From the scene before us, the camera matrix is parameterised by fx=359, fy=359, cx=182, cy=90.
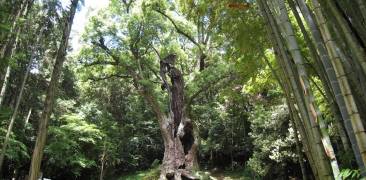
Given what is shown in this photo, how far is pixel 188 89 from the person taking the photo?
10953 mm

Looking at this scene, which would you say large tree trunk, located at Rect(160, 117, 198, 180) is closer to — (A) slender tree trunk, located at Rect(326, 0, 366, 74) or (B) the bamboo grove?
(B) the bamboo grove

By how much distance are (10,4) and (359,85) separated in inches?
232

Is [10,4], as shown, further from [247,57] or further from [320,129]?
[320,129]

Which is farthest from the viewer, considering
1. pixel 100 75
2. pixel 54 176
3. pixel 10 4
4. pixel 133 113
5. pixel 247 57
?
pixel 133 113

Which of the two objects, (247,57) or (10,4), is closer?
(247,57)

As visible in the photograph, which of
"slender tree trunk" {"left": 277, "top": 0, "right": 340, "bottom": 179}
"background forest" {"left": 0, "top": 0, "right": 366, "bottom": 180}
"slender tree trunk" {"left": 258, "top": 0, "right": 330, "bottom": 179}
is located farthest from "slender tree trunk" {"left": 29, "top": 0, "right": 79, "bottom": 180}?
"slender tree trunk" {"left": 277, "top": 0, "right": 340, "bottom": 179}

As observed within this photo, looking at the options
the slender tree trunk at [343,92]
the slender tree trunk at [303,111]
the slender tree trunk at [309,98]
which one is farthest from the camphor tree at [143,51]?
the slender tree trunk at [343,92]

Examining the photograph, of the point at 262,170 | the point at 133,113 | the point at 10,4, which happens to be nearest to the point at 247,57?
the point at 10,4

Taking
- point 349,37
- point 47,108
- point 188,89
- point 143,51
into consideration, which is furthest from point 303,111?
point 143,51

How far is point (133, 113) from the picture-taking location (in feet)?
55.1

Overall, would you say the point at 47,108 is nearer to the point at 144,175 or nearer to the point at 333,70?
the point at 333,70

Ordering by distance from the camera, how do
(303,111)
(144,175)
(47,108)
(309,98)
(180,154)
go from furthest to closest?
(144,175) < (180,154) < (47,108) < (303,111) < (309,98)

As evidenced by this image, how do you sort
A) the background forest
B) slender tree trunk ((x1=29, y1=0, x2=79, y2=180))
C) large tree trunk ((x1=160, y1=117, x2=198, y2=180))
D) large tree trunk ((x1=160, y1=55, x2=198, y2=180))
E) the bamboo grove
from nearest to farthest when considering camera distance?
the bamboo grove → the background forest → slender tree trunk ((x1=29, y1=0, x2=79, y2=180)) → large tree trunk ((x1=160, y1=117, x2=198, y2=180)) → large tree trunk ((x1=160, y1=55, x2=198, y2=180))

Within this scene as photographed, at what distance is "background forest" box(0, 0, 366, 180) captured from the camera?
A: 222cm
